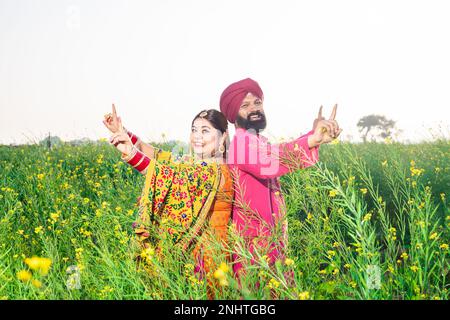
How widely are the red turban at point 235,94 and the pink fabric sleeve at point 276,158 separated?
21 centimetres

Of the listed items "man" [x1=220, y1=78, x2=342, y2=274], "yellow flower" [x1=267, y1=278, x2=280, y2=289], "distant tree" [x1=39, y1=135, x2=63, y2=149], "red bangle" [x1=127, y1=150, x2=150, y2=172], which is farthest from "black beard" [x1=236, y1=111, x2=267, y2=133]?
"distant tree" [x1=39, y1=135, x2=63, y2=149]

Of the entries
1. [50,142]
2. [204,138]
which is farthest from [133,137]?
[50,142]

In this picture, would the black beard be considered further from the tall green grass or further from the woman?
the tall green grass

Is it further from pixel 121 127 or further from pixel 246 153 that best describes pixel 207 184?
pixel 121 127

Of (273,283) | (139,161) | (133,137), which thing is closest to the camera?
(273,283)

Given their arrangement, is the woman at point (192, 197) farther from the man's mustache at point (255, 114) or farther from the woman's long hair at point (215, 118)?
the man's mustache at point (255, 114)

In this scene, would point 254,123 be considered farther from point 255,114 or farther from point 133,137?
point 133,137

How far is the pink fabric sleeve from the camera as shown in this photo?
270cm

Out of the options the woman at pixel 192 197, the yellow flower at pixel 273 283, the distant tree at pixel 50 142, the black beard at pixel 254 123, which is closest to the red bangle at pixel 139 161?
the woman at pixel 192 197

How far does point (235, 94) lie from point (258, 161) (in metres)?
0.41

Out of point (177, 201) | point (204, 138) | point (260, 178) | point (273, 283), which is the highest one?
point (204, 138)

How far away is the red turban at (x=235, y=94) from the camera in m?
2.96

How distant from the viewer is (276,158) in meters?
2.82

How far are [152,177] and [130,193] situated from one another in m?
2.28
